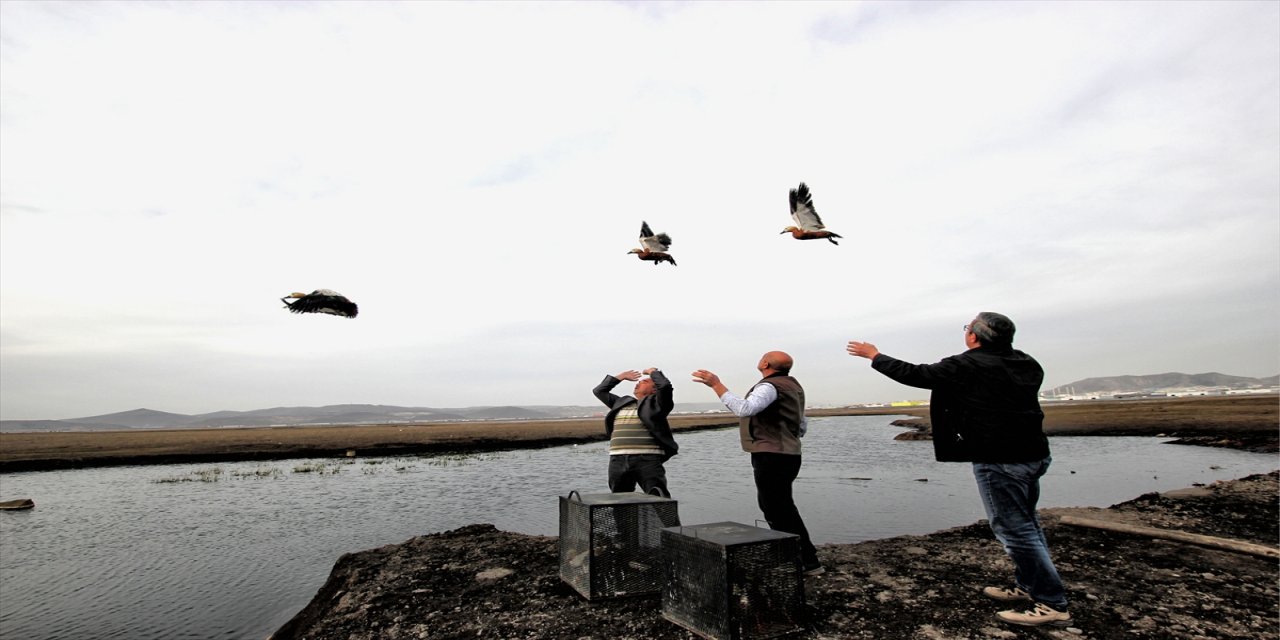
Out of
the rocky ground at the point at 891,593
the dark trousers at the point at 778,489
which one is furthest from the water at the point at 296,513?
the dark trousers at the point at 778,489

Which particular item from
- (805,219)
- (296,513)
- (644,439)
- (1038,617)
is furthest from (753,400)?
(296,513)

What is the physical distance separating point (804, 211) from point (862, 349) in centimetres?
452

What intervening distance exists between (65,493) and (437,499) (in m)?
15.2

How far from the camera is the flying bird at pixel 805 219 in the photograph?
8.80m

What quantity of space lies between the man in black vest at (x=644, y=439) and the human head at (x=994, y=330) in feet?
10.3

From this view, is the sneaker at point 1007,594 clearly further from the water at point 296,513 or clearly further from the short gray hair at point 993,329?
the water at point 296,513

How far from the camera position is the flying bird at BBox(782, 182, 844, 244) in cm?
880

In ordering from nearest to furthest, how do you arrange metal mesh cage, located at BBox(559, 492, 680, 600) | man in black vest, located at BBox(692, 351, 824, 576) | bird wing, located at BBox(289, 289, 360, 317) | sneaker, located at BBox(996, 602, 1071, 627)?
sneaker, located at BBox(996, 602, 1071, 627)
metal mesh cage, located at BBox(559, 492, 680, 600)
man in black vest, located at BBox(692, 351, 824, 576)
bird wing, located at BBox(289, 289, 360, 317)

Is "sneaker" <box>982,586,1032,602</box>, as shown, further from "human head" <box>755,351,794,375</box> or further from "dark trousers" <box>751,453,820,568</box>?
"human head" <box>755,351,794,375</box>

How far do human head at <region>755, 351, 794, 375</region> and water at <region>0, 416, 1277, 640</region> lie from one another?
6035 millimetres

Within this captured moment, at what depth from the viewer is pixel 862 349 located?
5.02 meters

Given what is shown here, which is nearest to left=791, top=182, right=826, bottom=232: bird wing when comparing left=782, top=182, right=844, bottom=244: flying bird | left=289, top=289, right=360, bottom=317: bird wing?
left=782, top=182, right=844, bottom=244: flying bird

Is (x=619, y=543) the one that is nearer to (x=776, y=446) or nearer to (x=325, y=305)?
(x=776, y=446)

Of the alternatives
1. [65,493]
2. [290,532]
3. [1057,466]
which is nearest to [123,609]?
[290,532]
